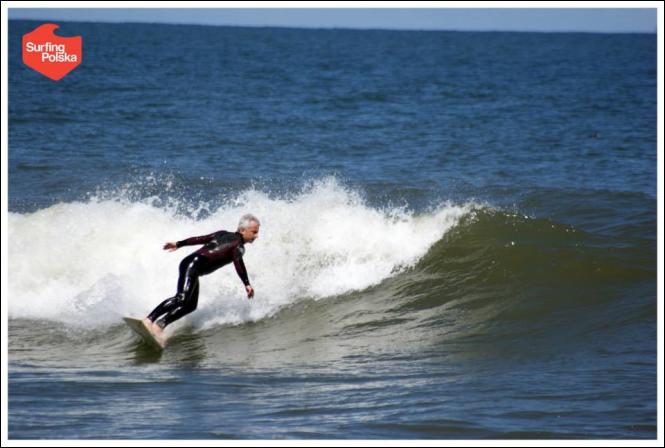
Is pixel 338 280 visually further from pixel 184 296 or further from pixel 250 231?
pixel 184 296

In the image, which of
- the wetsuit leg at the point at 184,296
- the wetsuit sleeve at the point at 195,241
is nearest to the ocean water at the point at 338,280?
the wetsuit leg at the point at 184,296

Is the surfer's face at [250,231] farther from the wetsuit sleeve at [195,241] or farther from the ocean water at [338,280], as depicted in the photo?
the ocean water at [338,280]

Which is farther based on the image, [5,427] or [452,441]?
[452,441]

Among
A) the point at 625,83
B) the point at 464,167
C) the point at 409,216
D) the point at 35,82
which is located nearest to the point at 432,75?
the point at 625,83

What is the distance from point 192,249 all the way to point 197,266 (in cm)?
280

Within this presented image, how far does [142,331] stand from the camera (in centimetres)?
872

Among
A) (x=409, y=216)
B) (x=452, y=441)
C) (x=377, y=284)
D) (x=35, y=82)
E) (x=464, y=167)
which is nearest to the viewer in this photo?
(x=452, y=441)

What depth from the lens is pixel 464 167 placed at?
19734mm

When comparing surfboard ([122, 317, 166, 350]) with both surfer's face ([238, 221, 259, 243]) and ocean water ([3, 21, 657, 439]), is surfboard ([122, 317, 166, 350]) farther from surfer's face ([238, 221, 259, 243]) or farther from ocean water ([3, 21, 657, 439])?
surfer's face ([238, 221, 259, 243])

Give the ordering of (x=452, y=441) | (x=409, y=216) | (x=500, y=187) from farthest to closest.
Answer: (x=500, y=187) < (x=409, y=216) < (x=452, y=441)

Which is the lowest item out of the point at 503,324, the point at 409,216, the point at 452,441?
the point at 452,441

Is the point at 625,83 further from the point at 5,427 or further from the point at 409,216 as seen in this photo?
the point at 5,427

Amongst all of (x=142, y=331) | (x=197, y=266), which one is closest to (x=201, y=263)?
(x=197, y=266)

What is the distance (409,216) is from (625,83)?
32.0m
